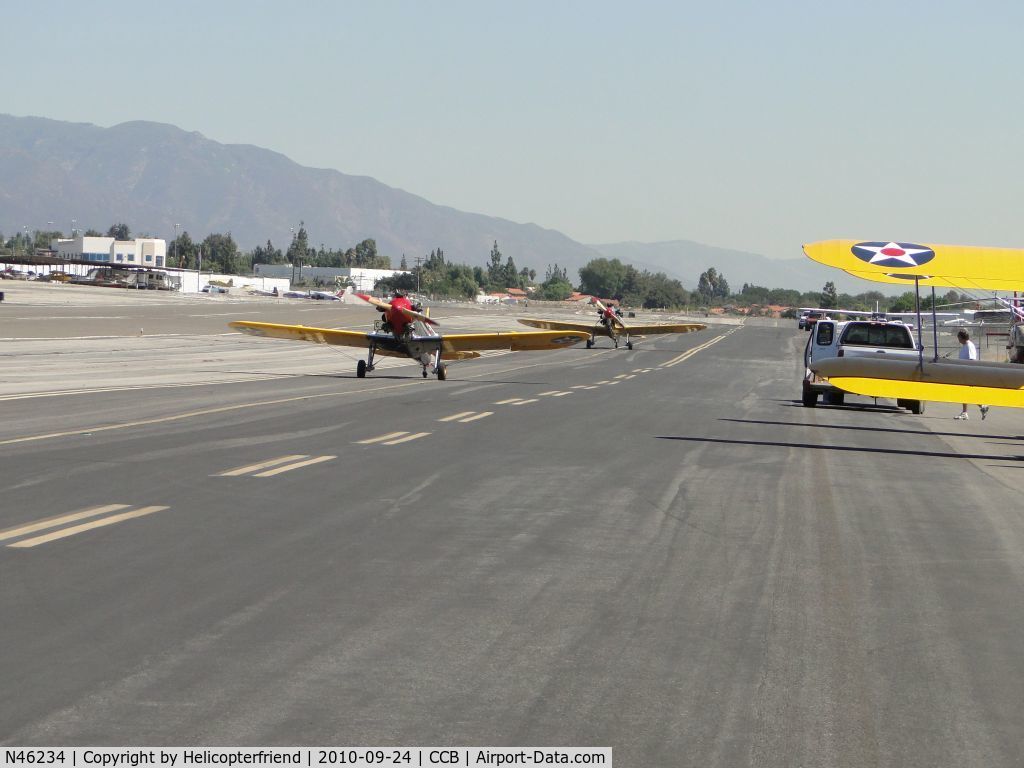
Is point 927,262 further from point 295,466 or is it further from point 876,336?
point 876,336

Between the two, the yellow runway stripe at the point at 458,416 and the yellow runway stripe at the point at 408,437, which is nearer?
the yellow runway stripe at the point at 408,437

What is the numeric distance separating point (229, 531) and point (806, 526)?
5.10 m

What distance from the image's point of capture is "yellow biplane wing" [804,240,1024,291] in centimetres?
1770

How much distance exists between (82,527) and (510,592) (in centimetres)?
386

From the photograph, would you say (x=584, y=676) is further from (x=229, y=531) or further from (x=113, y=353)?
(x=113, y=353)

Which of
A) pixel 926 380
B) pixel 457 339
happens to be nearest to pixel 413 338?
pixel 457 339

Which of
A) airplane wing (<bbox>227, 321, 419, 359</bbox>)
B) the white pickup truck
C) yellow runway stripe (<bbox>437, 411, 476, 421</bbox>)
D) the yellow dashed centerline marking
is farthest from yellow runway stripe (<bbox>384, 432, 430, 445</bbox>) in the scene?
airplane wing (<bbox>227, 321, 419, 359</bbox>)

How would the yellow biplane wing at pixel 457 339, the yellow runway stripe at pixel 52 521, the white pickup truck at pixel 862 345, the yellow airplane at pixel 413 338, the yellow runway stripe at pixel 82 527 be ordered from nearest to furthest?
the yellow runway stripe at pixel 82 527, the yellow runway stripe at pixel 52 521, the white pickup truck at pixel 862 345, the yellow airplane at pixel 413 338, the yellow biplane wing at pixel 457 339

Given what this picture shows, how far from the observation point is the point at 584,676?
6.38 metres

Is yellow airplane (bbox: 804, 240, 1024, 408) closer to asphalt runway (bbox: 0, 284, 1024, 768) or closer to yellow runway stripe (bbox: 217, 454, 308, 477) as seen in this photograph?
asphalt runway (bbox: 0, 284, 1024, 768)

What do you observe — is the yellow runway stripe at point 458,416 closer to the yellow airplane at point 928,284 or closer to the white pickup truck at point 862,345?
the yellow airplane at point 928,284

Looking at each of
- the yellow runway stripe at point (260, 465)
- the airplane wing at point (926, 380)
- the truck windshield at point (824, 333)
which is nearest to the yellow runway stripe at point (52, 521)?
the yellow runway stripe at point (260, 465)

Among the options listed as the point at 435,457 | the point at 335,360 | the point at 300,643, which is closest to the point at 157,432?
the point at 435,457

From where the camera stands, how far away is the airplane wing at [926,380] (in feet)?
64.0
